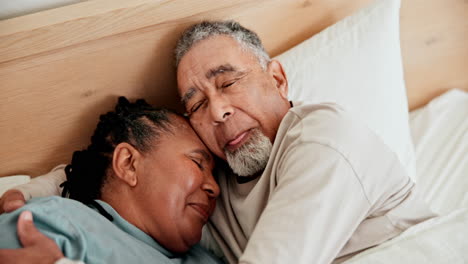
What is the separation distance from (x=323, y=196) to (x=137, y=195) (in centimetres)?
48

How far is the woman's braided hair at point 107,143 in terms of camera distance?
3.96 feet

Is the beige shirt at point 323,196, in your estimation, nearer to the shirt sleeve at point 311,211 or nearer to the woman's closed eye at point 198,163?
the shirt sleeve at point 311,211

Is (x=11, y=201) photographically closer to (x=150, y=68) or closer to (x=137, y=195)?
(x=137, y=195)

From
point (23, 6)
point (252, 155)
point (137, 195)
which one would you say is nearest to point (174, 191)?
point (137, 195)

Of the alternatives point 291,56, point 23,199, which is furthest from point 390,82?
point 23,199

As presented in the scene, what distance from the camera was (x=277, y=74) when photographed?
1372mm

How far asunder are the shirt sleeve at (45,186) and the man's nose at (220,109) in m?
0.49

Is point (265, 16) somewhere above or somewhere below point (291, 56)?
above

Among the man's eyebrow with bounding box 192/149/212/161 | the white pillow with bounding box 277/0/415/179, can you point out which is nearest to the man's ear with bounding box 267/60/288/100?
the white pillow with bounding box 277/0/415/179

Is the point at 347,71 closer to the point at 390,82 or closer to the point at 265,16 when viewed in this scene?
the point at 390,82

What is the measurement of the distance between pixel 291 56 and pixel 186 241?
73 centimetres

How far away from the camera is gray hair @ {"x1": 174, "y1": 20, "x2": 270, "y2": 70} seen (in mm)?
1312

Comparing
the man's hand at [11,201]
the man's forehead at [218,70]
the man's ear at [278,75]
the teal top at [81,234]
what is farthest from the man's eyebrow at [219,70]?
the man's hand at [11,201]

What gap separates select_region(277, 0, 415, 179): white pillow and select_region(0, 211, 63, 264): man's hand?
0.89 meters
